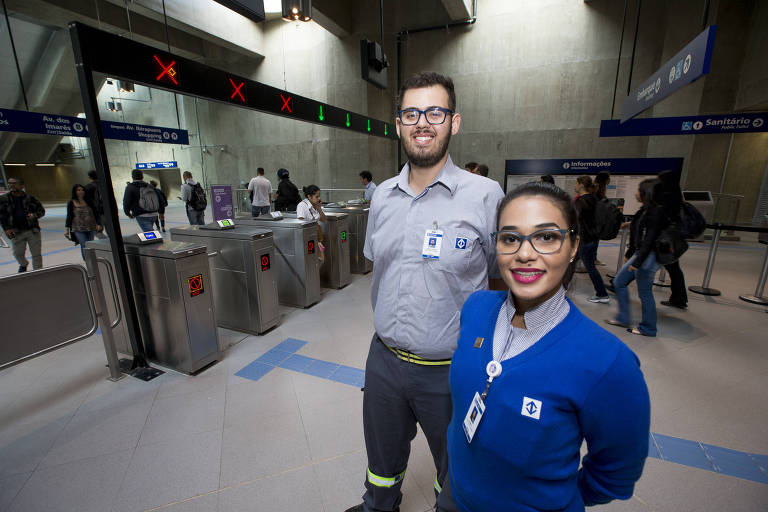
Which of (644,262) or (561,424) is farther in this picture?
(644,262)

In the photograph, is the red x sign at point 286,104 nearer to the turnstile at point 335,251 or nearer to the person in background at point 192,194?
the turnstile at point 335,251

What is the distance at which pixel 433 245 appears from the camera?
1.18 metres

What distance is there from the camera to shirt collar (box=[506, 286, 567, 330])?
75cm

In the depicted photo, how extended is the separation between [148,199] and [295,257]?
12.1ft

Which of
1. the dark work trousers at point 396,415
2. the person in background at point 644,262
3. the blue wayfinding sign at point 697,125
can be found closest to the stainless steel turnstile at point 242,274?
the dark work trousers at point 396,415

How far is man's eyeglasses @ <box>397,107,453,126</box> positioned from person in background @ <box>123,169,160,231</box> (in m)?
6.44

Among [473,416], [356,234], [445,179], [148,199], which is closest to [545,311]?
[473,416]

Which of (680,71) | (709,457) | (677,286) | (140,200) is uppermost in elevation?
(680,71)

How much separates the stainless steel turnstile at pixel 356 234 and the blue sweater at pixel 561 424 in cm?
507

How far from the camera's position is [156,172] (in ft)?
62.8

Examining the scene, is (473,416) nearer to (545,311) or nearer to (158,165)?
(545,311)

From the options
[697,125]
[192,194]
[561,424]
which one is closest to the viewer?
[561,424]

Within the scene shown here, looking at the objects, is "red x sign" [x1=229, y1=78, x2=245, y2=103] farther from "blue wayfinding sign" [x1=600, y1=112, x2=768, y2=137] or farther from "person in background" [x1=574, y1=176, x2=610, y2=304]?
"blue wayfinding sign" [x1=600, y1=112, x2=768, y2=137]

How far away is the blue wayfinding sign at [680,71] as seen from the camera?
291cm
